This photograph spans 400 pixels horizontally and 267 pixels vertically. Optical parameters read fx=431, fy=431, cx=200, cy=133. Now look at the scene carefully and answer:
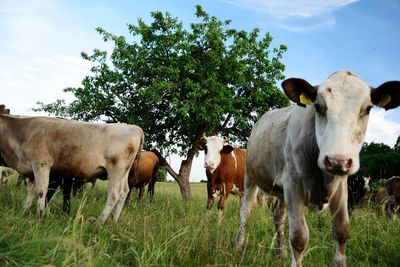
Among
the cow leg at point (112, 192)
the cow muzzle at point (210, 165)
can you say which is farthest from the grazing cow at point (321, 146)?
the cow muzzle at point (210, 165)

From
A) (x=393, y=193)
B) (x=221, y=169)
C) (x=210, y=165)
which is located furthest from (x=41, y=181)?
(x=393, y=193)

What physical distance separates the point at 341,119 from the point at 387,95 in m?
0.79

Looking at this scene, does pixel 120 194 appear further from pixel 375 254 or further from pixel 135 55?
pixel 135 55

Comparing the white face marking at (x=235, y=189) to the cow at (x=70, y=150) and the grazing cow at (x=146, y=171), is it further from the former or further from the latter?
the cow at (x=70, y=150)

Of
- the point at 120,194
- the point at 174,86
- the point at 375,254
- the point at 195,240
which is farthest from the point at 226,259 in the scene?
the point at 174,86

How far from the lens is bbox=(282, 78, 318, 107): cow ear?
4.13 meters

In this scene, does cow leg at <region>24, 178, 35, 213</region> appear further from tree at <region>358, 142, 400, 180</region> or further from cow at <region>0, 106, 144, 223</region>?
tree at <region>358, 142, 400, 180</region>

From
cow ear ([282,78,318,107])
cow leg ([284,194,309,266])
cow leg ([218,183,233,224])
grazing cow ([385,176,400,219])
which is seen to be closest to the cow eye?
cow ear ([282,78,318,107])

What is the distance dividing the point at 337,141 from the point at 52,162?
6.52 meters

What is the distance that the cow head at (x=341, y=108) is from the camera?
3354mm

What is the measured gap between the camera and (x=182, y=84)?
67.8ft

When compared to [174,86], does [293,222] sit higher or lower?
lower

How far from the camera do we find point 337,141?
11.3 feet

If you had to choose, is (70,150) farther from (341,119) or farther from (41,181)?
(341,119)
